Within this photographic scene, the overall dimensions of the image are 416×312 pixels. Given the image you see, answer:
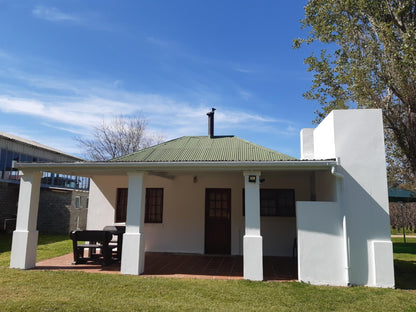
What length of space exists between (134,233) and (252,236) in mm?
2961

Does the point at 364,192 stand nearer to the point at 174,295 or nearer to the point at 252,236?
the point at 252,236

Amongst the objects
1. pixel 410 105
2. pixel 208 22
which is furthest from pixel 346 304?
pixel 208 22

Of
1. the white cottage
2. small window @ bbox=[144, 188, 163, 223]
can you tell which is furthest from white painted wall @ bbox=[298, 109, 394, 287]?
small window @ bbox=[144, 188, 163, 223]

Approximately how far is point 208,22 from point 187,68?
206 centimetres

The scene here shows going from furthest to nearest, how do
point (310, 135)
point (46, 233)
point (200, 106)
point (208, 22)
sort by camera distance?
1. point (46, 233)
2. point (200, 106)
3. point (208, 22)
4. point (310, 135)

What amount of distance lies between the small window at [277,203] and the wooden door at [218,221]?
127cm

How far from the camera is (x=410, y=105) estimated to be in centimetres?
1001

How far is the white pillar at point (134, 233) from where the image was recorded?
296 inches

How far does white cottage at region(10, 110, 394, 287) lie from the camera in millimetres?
6883

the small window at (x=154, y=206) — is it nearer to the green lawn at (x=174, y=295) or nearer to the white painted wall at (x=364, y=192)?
the green lawn at (x=174, y=295)

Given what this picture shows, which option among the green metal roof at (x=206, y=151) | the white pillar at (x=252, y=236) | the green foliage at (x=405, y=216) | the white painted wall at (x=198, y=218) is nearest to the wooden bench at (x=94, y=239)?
the green metal roof at (x=206, y=151)

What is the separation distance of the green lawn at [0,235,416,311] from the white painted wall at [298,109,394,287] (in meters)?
0.47

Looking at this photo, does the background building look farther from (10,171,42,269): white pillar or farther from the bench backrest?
the bench backrest

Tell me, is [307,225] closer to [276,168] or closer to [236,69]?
[276,168]
